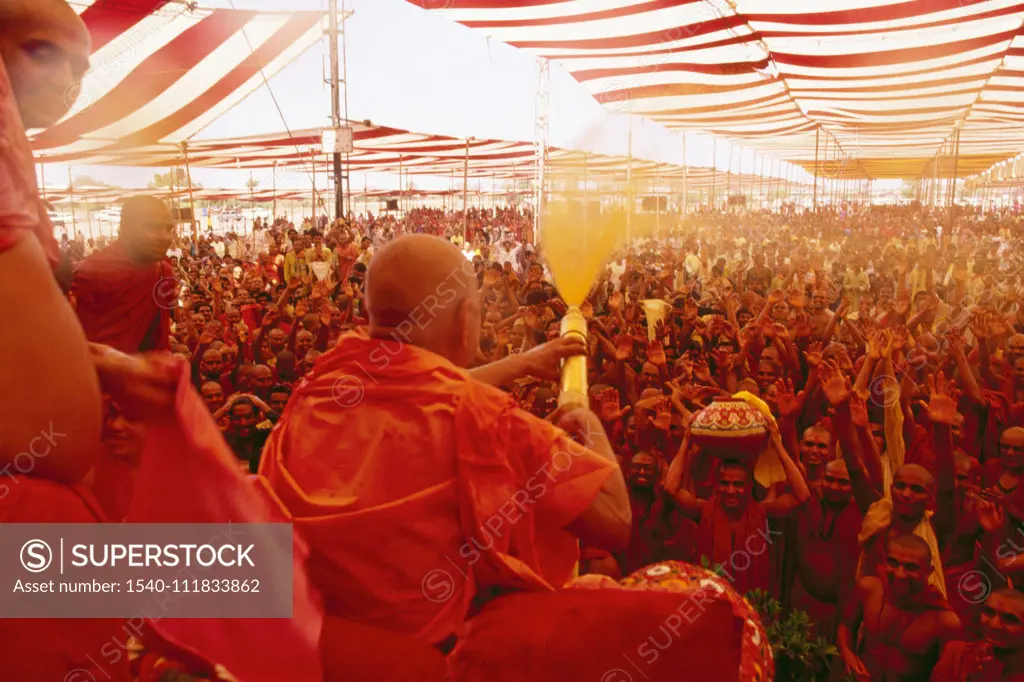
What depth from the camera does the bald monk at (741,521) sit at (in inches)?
132

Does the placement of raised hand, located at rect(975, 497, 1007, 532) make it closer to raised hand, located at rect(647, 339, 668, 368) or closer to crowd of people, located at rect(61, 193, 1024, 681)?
crowd of people, located at rect(61, 193, 1024, 681)

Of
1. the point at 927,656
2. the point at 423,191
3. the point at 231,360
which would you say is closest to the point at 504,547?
the point at 927,656

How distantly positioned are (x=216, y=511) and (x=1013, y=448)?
3.72m

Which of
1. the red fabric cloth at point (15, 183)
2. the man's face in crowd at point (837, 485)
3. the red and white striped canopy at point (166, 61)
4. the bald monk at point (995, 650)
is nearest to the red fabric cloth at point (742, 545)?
the man's face in crowd at point (837, 485)

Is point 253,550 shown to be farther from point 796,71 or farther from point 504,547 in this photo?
point 796,71

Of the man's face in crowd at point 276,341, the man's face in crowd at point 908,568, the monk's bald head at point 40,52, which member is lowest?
the man's face in crowd at point 908,568

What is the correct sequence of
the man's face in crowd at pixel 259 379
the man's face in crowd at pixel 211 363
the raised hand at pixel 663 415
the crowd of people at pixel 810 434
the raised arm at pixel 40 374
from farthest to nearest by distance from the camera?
the man's face in crowd at pixel 211 363
the man's face in crowd at pixel 259 379
the raised hand at pixel 663 415
the crowd of people at pixel 810 434
the raised arm at pixel 40 374

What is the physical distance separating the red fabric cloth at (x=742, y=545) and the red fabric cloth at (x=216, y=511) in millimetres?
2401

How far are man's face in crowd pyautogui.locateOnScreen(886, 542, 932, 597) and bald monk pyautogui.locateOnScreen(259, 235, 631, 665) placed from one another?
183 centimetres

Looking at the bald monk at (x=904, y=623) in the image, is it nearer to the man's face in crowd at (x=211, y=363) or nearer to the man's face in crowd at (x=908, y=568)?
the man's face in crowd at (x=908, y=568)

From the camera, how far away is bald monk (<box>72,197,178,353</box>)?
9.29 feet

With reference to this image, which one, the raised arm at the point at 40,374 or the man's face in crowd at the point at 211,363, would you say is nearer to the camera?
the raised arm at the point at 40,374

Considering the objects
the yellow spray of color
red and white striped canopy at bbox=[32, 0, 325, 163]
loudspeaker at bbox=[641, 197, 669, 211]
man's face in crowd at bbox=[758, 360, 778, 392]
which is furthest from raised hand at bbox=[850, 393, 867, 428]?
loudspeaker at bbox=[641, 197, 669, 211]

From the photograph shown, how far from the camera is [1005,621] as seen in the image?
253cm
